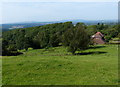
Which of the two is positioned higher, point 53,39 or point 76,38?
point 76,38

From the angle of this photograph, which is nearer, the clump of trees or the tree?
the tree

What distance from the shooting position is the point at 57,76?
346 inches

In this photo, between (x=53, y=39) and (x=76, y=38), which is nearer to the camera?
(x=76, y=38)

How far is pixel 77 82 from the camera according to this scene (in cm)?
769

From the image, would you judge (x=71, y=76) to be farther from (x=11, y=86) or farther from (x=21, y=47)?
(x=21, y=47)

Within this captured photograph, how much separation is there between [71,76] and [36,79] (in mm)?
2107

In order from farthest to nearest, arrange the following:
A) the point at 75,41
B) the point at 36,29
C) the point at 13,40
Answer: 1. the point at 36,29
2. the point at 13,40
3. the point at 75,41

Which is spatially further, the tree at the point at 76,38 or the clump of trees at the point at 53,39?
the clump of trees at the point at 53,39

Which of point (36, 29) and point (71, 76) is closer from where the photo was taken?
point (71, 76)

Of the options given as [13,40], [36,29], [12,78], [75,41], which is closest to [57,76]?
[12,78]

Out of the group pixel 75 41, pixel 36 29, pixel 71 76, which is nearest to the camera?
pixel 71 76

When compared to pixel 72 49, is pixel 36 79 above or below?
above

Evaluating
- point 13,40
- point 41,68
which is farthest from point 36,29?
point 41,68

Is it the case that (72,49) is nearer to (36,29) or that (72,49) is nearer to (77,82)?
(77,82)
